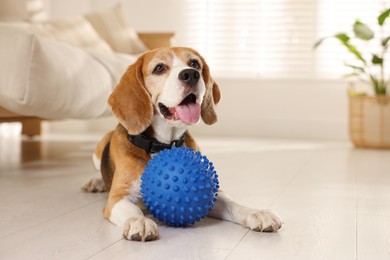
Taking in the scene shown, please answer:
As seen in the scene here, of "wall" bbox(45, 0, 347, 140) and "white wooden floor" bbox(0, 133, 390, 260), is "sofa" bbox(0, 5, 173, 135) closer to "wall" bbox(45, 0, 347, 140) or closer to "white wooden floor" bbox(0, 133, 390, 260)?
"white wooden floor" bbox(0, 133, 390, 260)

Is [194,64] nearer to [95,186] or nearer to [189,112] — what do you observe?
[189,112]

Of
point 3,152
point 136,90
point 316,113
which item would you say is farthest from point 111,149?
point 316,113

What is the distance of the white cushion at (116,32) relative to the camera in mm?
4562

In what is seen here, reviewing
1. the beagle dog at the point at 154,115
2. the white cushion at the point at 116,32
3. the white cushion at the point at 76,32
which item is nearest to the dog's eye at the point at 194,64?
the beagle dog at the point at 154,115

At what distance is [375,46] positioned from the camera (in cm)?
517

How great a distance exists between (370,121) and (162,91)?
292cm

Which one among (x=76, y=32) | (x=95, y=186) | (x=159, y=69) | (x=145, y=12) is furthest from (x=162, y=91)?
(x=145, y=12)

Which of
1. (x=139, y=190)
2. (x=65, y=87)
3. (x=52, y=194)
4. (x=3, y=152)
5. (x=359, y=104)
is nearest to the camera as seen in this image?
(x=139, y=190)

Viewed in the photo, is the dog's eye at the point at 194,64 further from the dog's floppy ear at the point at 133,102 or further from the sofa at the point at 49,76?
the sofa at the point at 49,76

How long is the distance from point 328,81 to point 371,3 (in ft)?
2.43

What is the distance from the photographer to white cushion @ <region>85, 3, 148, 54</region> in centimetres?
456

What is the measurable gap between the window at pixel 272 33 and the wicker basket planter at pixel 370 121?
0.80 meters

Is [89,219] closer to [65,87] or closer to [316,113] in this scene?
[65,87]

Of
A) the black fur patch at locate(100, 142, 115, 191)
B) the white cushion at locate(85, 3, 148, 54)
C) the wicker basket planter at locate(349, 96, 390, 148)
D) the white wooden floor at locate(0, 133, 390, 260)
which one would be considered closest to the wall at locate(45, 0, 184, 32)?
the white cushion at locate(85, 3, 148, 54)
